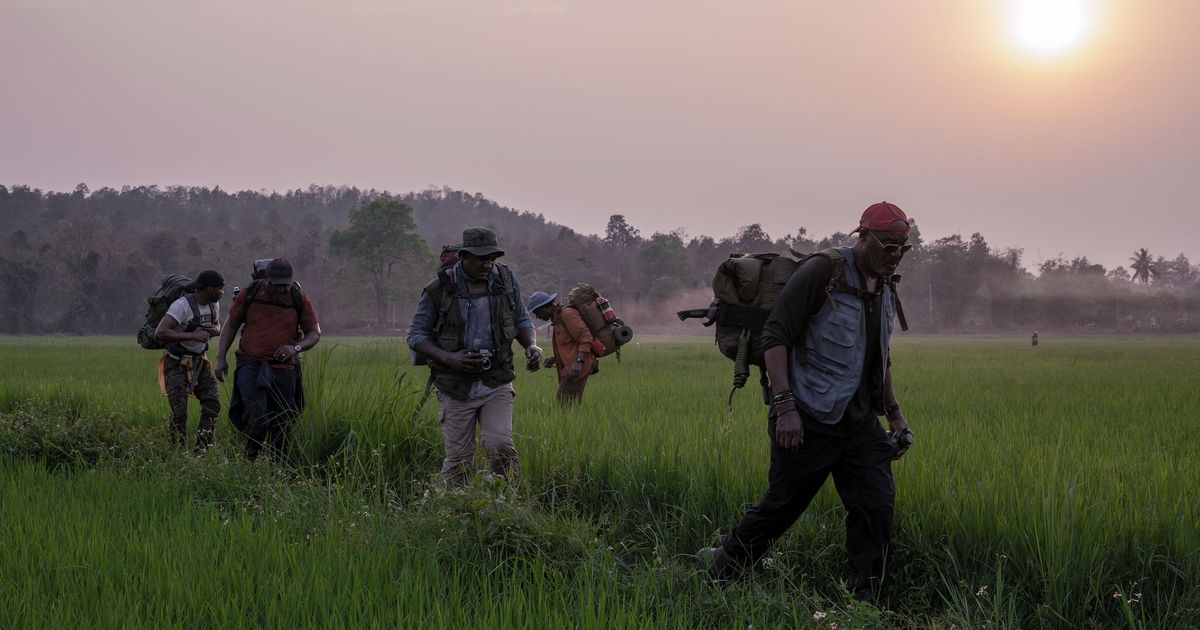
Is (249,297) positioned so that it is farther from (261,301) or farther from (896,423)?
(896,423)

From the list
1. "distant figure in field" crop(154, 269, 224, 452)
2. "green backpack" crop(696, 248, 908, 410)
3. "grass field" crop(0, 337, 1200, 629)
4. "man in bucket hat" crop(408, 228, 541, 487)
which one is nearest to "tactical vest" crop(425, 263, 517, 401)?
"man in bucket hat" crop(408, 228, 541, 487)

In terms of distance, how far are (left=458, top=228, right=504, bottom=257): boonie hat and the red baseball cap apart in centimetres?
238

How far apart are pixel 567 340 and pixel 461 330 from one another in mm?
3390

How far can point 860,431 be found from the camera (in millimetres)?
4145

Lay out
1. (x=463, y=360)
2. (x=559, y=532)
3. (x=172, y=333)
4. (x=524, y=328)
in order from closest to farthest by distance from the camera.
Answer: (x=559, y=532), (x=463, y=360), (x=524, y=328), (x=172, y=333)

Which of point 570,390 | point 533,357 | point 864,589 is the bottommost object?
point 864,589

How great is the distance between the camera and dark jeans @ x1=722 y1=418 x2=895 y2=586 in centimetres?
407

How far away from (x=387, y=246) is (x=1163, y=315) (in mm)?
69907

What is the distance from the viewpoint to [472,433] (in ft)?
19.3

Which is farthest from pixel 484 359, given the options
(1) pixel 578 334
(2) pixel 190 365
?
(2) pixel 190 365

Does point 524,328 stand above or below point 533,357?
above

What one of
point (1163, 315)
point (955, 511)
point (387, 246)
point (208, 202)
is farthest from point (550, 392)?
point (208, 202)

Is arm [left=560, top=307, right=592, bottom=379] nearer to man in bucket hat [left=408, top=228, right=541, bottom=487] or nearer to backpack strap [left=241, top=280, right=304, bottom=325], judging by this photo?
backpack strap [left=241, top=280, right=304, bottom=325]

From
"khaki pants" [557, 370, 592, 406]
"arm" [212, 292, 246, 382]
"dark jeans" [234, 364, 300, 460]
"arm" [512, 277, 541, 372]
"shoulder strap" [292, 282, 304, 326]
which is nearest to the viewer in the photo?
"arm" [512, 277, 541, 372]
